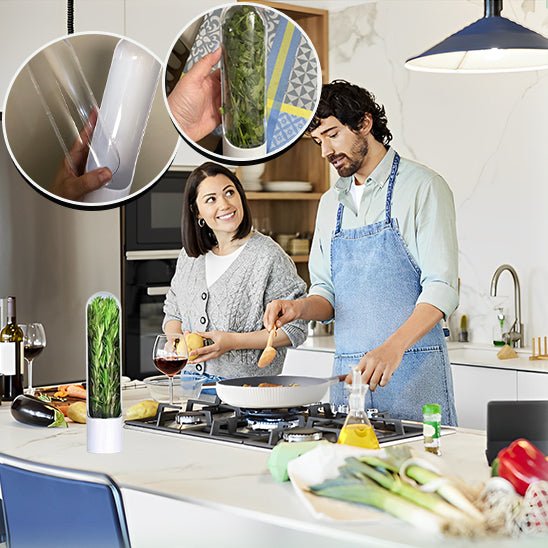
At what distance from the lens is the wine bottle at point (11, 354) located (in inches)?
116

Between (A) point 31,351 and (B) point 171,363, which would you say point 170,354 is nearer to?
(B) point 171,363

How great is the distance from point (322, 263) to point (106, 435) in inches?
50.4

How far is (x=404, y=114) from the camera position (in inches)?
204

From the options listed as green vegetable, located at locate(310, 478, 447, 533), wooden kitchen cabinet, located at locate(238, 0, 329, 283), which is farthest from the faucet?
green vegetable, located at locate(310, 478, 447, 533)

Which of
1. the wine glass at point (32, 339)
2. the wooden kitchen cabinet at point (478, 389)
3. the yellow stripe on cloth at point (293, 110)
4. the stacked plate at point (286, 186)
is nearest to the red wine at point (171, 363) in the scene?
the wine glass at point (32, 339)

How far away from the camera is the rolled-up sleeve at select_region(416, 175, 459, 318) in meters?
Answer: 2.92

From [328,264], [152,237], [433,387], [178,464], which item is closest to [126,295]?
[152,237]

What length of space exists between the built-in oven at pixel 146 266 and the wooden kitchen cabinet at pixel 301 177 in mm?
866

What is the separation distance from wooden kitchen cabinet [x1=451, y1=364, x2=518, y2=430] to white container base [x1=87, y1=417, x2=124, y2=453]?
89.3 inches

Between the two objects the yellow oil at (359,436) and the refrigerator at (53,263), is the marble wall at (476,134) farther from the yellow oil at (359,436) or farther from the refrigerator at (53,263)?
the yellow oil at (359,436)

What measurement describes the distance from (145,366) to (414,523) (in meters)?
3.13

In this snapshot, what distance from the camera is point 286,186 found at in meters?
5.45

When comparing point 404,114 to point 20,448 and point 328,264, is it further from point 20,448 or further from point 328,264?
point 20,448

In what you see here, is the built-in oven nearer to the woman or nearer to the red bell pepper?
the woman
